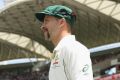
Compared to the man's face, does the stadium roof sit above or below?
below

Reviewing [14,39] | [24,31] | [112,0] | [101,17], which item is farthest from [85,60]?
[14,39]

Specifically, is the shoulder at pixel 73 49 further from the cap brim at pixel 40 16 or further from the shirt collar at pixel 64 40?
the cap brim at pixel 40 16

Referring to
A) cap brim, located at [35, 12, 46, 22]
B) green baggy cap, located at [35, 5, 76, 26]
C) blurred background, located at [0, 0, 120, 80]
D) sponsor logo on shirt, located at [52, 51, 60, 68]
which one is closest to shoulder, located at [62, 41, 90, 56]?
sponsor logo on shirt, located at [52, 51, 60, 68]

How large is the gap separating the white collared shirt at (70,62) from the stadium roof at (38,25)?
110ft

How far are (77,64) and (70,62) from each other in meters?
0.06

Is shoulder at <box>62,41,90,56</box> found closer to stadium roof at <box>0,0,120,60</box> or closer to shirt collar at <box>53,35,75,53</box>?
shirt collar at <box>53,35,75,53</box>

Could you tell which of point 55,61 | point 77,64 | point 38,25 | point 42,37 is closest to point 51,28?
point 55,61

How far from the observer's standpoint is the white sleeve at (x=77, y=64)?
319cm

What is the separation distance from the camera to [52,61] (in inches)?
134

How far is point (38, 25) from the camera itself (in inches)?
1913

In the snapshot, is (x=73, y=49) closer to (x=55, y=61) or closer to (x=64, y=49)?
(x=64, y=49)

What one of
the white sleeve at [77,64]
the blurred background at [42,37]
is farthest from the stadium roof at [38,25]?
the white sleeve at [77,64]

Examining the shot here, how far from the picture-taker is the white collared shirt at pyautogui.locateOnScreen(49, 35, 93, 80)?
3203 millimetres

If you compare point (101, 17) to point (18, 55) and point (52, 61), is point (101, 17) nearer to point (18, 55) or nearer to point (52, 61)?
point (18, 55)
